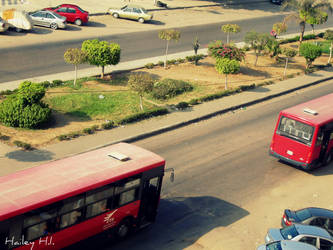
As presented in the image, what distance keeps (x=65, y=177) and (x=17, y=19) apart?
99.7 ft

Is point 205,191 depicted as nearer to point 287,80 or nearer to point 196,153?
point 196,153

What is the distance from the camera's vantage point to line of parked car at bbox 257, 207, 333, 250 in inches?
592

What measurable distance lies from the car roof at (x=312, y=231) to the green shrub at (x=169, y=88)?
16.1m

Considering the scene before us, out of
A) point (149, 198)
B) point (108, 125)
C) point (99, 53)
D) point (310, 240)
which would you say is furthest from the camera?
point (99, 53)

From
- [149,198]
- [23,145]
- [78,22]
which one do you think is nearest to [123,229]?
[149,198]

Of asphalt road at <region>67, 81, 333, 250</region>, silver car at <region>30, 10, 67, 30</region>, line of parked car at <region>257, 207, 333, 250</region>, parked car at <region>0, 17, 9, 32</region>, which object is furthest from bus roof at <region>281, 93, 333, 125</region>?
silver car at <region>30, 10, 67, 30</region>

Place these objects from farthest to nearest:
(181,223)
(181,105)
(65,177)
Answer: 1. (181,105)
2. (181,223)
3. (65,177)

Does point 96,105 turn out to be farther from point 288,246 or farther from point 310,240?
point 288,246

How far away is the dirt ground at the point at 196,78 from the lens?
78.7ft

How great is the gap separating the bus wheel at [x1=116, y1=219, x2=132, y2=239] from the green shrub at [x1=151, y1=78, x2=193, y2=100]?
1493cm

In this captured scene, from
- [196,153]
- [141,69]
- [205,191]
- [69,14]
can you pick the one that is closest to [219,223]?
[205,191]

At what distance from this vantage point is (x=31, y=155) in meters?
22.1

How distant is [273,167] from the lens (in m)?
23.7

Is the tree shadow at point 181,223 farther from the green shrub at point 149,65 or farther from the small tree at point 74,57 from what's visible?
the green shrub at point 149,65
